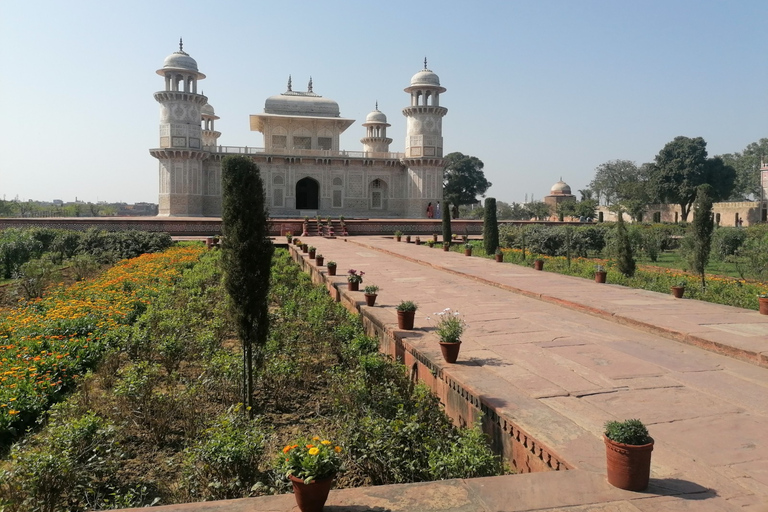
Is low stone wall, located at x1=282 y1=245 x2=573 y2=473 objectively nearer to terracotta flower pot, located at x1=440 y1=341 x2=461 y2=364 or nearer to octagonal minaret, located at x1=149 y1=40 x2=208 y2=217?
terracotta flower pot, located at x1=440 y1=341 x2=461 y2=364

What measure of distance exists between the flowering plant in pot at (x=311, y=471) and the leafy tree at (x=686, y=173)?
42723mm

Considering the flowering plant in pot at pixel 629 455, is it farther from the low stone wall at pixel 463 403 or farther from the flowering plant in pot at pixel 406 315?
the flowering plant in pot at pixel 406 315

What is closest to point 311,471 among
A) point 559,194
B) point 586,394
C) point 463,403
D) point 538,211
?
point 463,403

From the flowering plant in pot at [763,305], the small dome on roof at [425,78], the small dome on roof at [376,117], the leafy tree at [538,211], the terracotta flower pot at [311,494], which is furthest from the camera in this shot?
the leafy tree at [538,211]

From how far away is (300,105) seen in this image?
34.4 meters

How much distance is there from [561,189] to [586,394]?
61070 millimetres

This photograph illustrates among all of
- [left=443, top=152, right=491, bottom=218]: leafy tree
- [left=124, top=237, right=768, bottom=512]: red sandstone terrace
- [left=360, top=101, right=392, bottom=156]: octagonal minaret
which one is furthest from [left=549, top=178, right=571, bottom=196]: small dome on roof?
[left=124, top=237, right=768, bottom=512]: red sandstone terrace

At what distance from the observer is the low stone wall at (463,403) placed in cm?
284

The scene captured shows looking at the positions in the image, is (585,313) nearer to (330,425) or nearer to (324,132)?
(330,425)

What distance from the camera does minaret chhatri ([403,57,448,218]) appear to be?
32.4 meters

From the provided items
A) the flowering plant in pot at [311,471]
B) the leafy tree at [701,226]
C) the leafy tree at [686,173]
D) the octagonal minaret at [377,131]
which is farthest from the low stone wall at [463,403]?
the leafy tree at [686,173]

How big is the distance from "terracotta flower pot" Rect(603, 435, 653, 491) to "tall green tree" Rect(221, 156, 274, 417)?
2595 millimetres

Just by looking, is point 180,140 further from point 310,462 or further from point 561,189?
point 561,189

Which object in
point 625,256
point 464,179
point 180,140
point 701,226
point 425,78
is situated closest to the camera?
point 701,226
